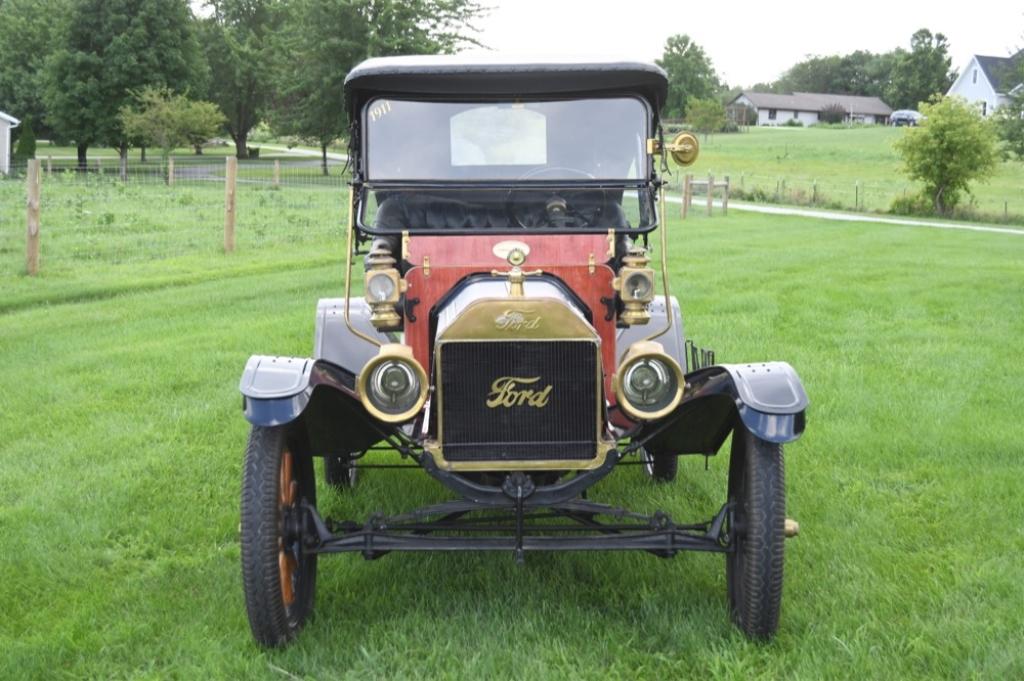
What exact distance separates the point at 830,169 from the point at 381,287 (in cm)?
5406

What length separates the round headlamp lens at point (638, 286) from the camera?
4.39 meters

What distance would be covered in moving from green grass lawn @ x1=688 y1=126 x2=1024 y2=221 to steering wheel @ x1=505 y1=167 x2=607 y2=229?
98.2 feet

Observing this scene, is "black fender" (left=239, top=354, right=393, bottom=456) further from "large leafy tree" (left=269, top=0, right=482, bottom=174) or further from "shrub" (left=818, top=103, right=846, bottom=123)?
"shrub" (left=818, top=103, right=846, bottom=123)

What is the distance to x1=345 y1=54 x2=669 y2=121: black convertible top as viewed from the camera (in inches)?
183

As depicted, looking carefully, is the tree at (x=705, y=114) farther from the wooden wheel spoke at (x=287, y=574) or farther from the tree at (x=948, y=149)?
the wooden wheel spoke at (x=287, y=574)

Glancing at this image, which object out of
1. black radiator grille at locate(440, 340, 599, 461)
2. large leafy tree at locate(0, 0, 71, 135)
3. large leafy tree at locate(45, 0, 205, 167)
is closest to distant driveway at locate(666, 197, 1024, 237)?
black radiator grille at locate(440, 340, 599, 461)

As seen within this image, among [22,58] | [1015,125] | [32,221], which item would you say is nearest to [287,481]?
[32,221]

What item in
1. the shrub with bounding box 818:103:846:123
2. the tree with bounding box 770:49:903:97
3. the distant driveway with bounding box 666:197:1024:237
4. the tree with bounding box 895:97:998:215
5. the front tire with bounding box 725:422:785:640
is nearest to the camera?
the front tire with bounding box 725:422:785:640

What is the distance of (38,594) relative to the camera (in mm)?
4098

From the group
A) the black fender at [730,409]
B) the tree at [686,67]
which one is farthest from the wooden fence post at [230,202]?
the tree at [686,67]

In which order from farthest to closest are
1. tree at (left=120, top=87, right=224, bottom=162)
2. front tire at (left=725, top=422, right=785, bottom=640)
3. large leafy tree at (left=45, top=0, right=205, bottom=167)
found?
large leafy tree at (left=45, top=0, right=205, bottom=167) → tree at (left=120, top=87, right=224, bottom=162) → front tire at (left=725, top=422, right=785, bottom=640)

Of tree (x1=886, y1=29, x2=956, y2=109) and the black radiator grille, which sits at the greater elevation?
tree (x1=886, y1=29, x2=956, y2=109)

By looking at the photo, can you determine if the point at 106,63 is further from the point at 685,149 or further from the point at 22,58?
the point at 685,149

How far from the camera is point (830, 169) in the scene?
54.8m
